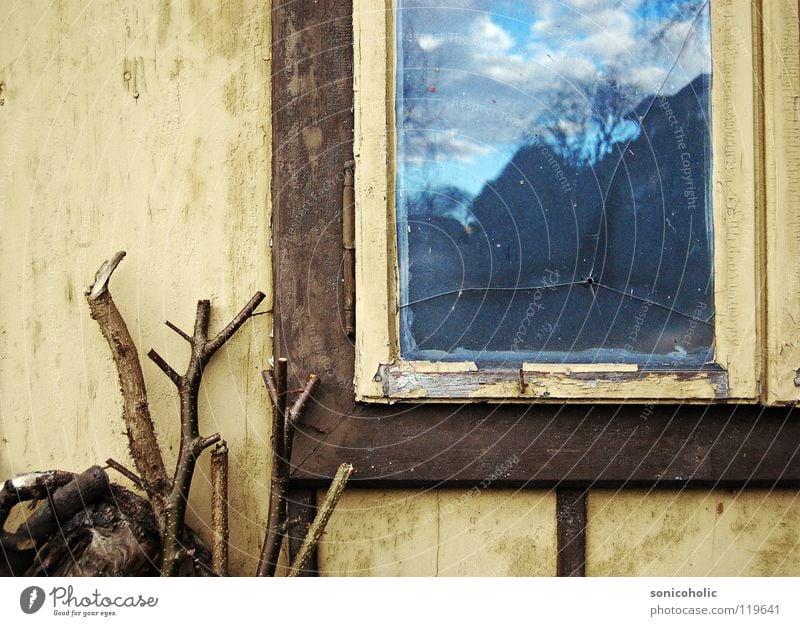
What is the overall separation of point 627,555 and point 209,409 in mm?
1046

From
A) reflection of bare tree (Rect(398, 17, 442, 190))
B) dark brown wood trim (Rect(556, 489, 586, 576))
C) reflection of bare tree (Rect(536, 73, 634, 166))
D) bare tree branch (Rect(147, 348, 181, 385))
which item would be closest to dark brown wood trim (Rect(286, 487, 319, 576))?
bare tree branch (Rect(147, 348, 181, 385))

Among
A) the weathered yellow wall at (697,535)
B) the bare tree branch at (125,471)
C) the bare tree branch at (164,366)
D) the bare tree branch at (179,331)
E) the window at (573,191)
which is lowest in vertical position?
the weathered yellow wall at (697,535)

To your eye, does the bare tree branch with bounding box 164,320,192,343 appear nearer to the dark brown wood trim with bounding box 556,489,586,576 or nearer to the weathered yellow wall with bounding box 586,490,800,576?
the dark brown wood trim with bounding box 556,489,586,576

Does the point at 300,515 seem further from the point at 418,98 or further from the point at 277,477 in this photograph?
the point at 418,98

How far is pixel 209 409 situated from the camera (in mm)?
1997

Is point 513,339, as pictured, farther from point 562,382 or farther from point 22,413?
point 22,413

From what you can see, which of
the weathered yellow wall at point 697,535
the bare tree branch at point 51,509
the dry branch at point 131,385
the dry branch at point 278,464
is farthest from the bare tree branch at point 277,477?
the weathered yellow wall at point 697,535

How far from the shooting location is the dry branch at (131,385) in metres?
1.86

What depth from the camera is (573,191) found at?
6.58ft

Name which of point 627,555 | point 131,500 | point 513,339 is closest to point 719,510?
point 627,555

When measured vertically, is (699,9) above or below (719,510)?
above

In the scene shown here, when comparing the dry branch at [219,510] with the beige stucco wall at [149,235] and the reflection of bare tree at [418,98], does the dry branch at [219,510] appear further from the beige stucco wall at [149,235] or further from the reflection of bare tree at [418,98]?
the reflection of bare tree at [418,98]

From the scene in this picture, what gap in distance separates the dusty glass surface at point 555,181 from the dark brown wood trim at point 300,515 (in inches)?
16.0

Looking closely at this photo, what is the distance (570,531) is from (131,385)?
1.06 m
